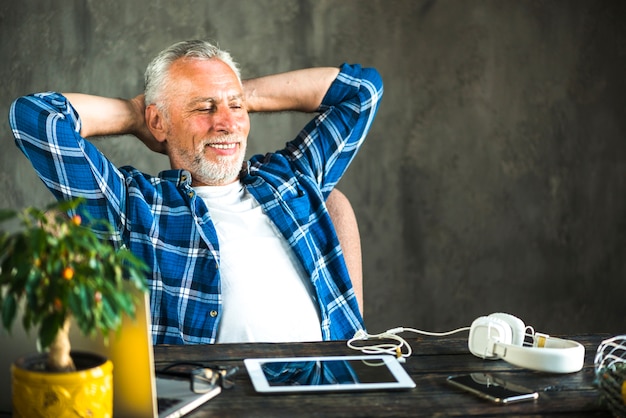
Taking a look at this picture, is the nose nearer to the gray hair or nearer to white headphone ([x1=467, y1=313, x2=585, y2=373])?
the gray hair

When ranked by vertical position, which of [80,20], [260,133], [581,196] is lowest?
[581,196]

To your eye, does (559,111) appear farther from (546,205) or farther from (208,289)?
(208,289)

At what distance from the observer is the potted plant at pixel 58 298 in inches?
37.2

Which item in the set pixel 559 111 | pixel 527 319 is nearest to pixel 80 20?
pixel 559 111

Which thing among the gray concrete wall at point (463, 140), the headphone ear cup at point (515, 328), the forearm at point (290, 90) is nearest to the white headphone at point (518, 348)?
the headphone ear cup at point (515, 328)

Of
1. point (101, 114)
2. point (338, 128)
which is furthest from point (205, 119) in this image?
point (338, 128)

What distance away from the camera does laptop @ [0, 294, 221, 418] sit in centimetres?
107

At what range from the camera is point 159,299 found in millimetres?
2057

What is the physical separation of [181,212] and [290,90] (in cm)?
59

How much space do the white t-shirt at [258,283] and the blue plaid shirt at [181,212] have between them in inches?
1.1

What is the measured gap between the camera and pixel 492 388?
4.23 feet

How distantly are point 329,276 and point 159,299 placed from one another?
0.48 meters

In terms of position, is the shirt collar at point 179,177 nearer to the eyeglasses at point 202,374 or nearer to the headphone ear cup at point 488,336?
the eyeglasses at point 202,374

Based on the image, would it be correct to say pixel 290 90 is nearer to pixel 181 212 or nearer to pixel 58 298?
pixel 181 212
